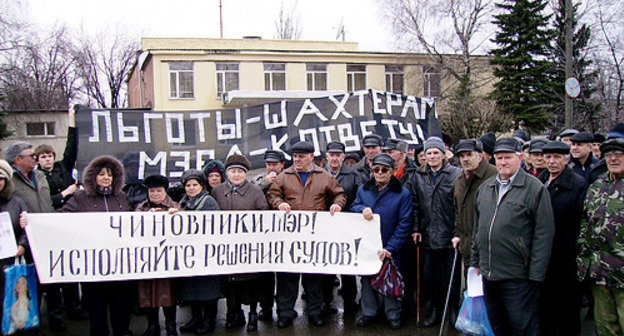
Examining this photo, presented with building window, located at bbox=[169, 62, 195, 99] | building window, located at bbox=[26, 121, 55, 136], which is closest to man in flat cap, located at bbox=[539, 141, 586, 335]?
building window, located at bbox=[169, 62, 195, 99]

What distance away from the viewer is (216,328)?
5297 mm

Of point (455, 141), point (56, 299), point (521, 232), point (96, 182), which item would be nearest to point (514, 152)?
point (521, 232)

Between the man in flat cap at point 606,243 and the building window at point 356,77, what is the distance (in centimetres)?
2682

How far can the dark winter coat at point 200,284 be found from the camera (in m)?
5.06

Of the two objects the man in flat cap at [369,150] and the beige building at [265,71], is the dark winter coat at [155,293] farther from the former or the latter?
the beige building at [265,71]

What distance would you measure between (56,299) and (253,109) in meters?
3.45

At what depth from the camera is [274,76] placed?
29.1 metres

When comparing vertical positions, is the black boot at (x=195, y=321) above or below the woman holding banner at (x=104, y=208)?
below

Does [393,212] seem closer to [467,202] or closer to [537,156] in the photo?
[467,202]

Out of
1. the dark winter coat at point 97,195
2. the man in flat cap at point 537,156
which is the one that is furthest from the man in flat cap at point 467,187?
the dark winter coat at point 97,195

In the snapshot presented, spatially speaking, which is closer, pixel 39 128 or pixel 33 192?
pixel 33 192

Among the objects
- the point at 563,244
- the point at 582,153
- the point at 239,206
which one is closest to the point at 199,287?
the point at 239,206

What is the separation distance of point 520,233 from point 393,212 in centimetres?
159

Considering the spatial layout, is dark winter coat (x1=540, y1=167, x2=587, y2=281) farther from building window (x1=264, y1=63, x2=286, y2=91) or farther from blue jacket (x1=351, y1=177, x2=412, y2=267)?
building window (x1=264, y1=63, x2=286, y2=91)
